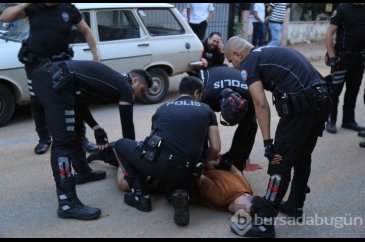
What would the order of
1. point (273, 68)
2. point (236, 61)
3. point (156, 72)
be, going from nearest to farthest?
1. point (273, 68)
2. point (236, 61)
3. point (156, 72)

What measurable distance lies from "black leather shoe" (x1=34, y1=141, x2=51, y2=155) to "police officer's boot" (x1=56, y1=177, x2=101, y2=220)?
1557 mm

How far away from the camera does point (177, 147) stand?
375 cm

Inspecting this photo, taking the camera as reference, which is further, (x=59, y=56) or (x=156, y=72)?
(x=156, y=72)

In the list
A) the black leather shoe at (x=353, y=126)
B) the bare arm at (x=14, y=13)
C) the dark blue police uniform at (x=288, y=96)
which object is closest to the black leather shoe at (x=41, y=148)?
the bare arm at (x=14, y=13)

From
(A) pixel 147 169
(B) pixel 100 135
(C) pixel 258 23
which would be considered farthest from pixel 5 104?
(C) pixel 258 23

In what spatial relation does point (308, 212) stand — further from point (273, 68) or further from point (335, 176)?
point (273, 68)

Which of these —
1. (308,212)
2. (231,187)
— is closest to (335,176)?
(308,212)

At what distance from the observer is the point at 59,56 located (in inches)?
190

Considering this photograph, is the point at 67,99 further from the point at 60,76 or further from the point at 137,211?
the point at 137,211

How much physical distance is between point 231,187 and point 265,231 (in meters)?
0.55

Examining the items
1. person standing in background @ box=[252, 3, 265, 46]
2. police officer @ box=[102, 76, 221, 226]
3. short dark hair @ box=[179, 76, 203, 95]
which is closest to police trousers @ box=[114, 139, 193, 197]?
police officer @ box=[102, 76, 221, 226]

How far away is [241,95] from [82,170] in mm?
1674

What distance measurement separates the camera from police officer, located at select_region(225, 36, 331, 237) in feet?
11.3

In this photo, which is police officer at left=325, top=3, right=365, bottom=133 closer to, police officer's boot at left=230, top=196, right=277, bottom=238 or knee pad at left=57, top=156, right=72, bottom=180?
police officer's boot at left=230, top=196, right=277, bottom=238
